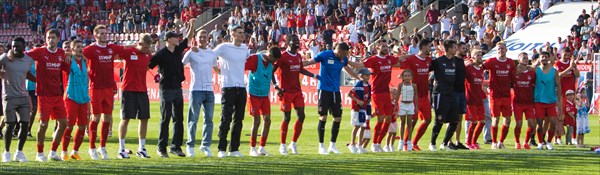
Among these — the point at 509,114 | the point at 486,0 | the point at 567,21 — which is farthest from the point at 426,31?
the point at 509,114

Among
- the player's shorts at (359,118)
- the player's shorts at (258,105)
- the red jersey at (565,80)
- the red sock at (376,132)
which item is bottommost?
the red sock at (376,132)

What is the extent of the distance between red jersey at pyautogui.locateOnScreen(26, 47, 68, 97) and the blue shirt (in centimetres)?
426

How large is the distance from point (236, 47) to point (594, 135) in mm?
11097

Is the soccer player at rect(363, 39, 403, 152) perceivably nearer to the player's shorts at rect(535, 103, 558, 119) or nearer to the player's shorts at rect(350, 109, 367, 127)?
the player's shorts at rect(350, 109, 367, 127)

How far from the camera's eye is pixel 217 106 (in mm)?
39906

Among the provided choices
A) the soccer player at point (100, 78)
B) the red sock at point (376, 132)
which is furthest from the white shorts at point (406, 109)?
the soccer player at point (100, 78)

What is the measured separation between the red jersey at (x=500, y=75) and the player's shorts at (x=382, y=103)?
2.20 metres

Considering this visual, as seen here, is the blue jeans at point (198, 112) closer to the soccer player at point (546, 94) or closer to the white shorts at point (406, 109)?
the white shorts at point (406, 109)

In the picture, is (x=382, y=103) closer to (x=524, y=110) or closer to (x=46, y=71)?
(x=524, y=110)

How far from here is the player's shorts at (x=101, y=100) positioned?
1805 cm

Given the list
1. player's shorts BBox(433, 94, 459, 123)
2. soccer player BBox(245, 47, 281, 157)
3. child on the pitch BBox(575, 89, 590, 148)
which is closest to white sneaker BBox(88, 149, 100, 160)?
soccer player BBox(245, 47, 281, 157)

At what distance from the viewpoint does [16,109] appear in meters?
17.6

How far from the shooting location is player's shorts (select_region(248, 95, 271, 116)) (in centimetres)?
1903

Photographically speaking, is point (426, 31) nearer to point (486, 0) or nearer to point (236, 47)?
point (486, 0)
